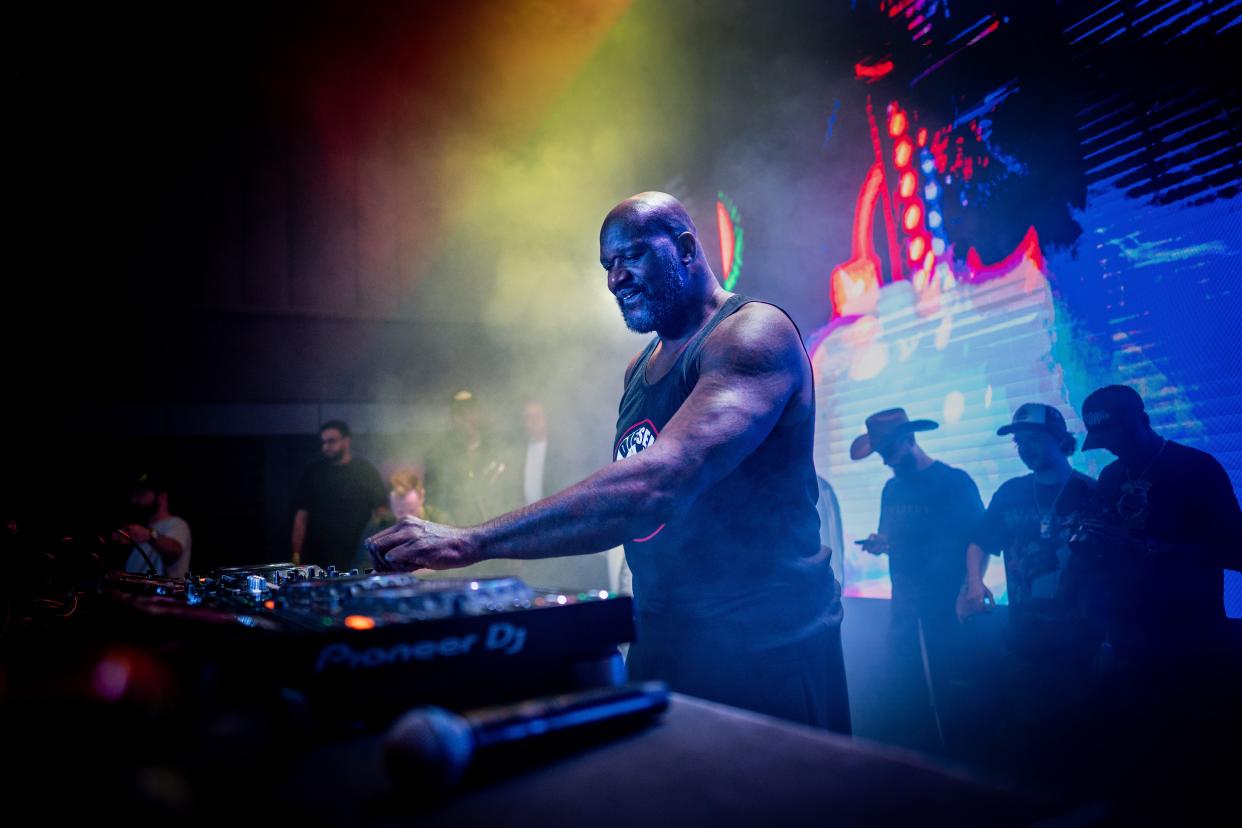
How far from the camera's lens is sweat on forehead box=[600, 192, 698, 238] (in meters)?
1.86

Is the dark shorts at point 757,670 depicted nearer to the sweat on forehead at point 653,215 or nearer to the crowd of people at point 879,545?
the crowd of people at point 879,545

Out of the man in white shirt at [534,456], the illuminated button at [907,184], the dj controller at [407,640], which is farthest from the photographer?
the man in white shirt at [534,456]

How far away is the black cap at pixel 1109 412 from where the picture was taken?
2617mm

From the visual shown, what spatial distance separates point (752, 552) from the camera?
1.54 meters

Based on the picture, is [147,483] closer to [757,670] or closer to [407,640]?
[757,670]

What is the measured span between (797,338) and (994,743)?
2616mm

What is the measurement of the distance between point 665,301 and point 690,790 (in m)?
1.46

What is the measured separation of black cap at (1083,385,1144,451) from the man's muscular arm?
1.91 m

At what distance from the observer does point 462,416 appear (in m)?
6.12

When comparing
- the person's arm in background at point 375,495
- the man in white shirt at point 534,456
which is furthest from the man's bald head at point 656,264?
the man in white shirt at point 534,456

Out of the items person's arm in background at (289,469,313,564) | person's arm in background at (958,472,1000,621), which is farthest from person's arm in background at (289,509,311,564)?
person's arm in background at (958,472,1000,621)

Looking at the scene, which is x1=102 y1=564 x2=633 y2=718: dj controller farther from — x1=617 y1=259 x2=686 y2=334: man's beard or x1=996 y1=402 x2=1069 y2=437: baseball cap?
x1=996 y1=402 x2=1069 y2=437: baseball cap

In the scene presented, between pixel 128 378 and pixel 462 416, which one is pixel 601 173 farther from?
pixel 128 378

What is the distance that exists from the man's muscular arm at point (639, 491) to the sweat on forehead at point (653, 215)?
577mm
